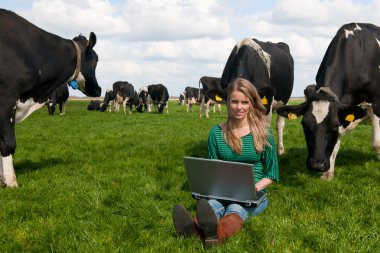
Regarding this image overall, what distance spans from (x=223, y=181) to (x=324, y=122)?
2496 millimetres

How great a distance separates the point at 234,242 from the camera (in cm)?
397

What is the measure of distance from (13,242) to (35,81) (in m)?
3.49

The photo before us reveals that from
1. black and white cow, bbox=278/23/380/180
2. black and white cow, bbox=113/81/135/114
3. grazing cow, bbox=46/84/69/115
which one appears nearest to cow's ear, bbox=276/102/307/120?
black and white cow, bbox=278/23/380/180

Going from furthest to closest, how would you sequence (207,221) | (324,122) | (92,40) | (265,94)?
(92,40), (265,94), (324,122), (207,221)

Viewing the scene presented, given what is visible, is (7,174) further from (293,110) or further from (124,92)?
(124,92)

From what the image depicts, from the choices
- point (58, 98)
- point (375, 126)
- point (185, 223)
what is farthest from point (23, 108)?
point (58, 98)

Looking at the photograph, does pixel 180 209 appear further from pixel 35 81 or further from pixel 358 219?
pixel 35 81

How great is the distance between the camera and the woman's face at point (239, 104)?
444cm

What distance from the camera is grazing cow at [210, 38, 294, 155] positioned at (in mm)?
8531

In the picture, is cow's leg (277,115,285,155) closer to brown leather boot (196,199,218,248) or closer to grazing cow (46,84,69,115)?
brown leather boot (196,199,218,248)

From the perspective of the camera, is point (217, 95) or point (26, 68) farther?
point (217, 95)

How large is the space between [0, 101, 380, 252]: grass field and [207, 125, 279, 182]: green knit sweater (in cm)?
57

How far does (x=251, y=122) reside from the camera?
15.0 ft

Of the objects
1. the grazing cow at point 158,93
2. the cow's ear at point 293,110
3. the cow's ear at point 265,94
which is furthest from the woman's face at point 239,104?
the grazing cow at point 158,93
